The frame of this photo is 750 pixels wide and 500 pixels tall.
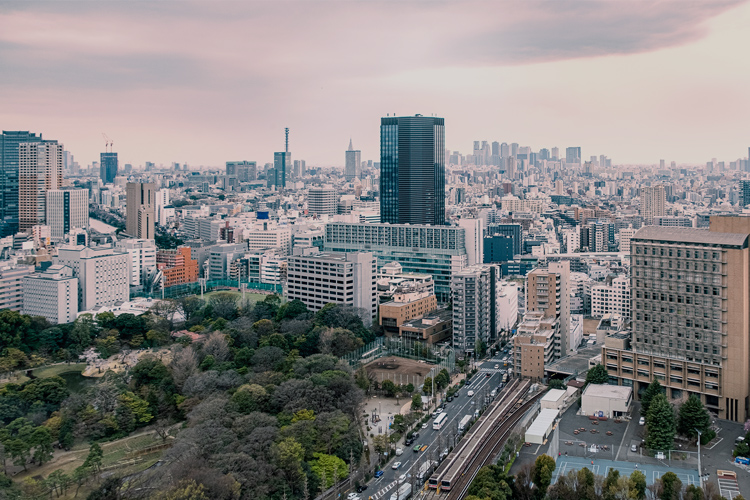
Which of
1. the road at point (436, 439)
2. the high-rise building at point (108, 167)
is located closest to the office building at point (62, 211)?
the road at point (436, 439)

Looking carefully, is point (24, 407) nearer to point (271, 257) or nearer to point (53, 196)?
point (271, 257)

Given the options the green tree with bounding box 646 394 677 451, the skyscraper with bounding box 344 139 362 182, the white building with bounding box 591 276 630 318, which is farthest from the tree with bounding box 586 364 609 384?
the skyscraper with bounding box 344 139 362 182

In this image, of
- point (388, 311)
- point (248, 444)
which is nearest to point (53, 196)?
point (388, 311)

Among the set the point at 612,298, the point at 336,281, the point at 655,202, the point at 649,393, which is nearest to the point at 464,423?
the point at 649,393

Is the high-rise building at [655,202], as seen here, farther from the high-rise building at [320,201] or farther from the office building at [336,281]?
the office building at [336,281]

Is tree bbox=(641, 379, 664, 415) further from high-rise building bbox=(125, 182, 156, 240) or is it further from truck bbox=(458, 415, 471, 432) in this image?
high-rise building bbox=(125, 182, 156, 240)

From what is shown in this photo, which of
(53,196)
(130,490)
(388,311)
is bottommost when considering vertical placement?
(130,490)
